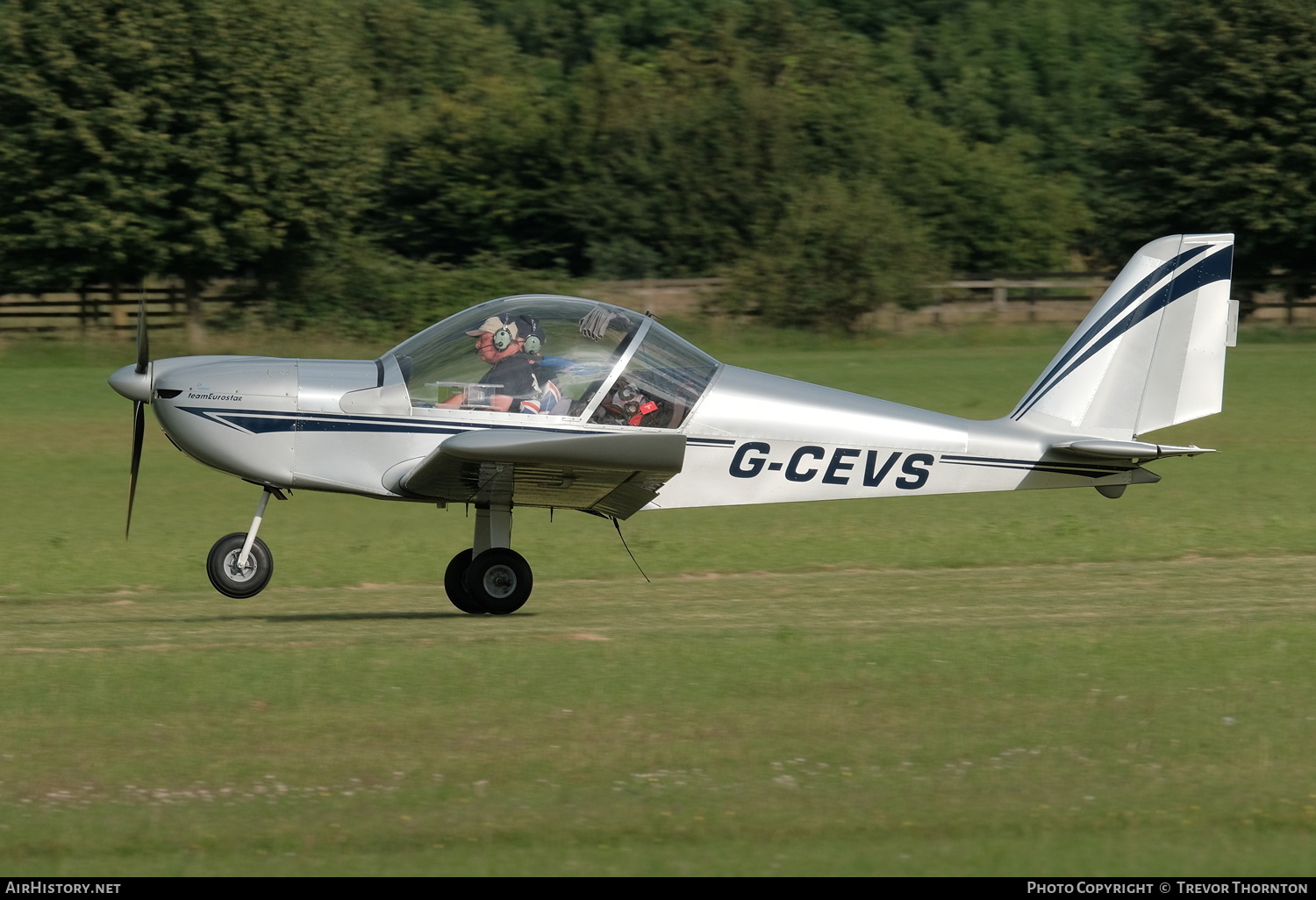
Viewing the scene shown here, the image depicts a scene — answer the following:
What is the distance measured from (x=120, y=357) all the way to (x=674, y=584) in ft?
62.4

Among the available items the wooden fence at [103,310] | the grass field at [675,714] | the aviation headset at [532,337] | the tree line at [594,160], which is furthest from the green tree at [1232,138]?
the aviation headset at [532,337]

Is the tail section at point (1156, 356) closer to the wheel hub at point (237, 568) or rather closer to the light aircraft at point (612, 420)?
the light aircraft at point (612, 420)

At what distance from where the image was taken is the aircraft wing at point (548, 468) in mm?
9008

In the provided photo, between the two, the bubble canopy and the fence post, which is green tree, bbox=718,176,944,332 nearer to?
the fence post

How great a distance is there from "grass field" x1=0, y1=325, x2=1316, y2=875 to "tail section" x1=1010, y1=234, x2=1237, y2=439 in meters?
1.31

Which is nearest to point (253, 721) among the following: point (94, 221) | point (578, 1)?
point (94, 221)

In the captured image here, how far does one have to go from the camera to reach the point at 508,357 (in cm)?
977

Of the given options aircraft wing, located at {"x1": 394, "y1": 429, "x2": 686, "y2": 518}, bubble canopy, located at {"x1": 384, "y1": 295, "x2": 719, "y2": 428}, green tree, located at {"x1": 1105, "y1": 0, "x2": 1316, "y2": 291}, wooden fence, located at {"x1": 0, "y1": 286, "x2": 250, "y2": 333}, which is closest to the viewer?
aircraft wing, located at {"x1": 394, "y1": 429, "x2": 686, "y2": 518}

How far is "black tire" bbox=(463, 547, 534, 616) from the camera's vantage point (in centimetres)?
1039
